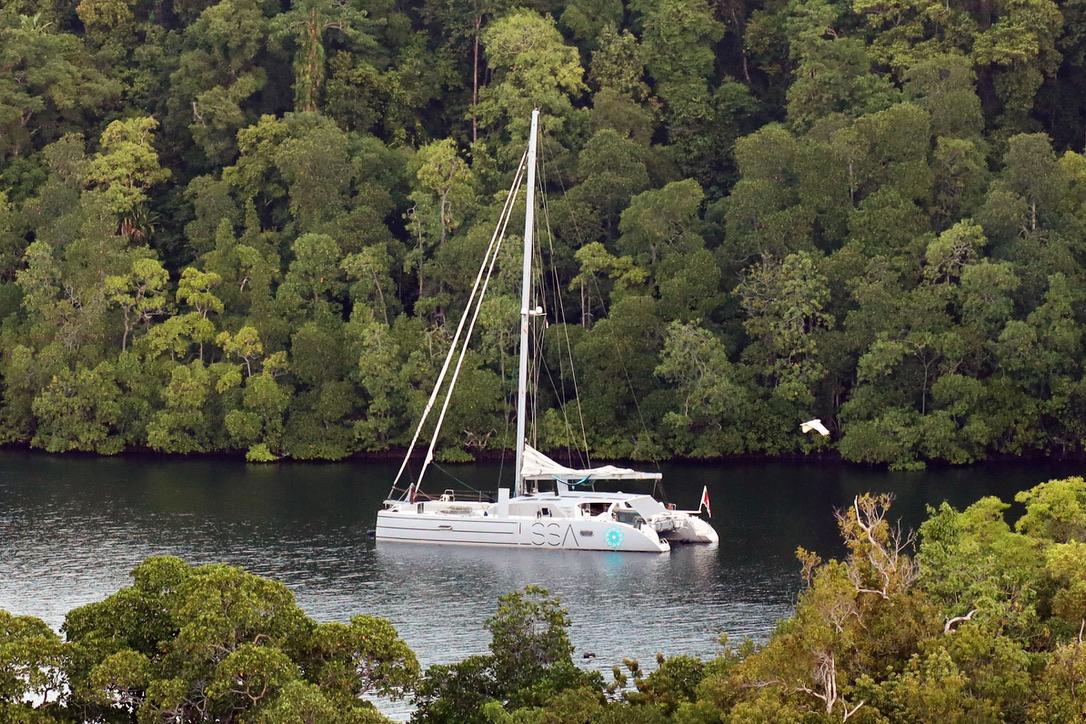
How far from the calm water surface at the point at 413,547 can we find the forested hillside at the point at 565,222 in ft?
8.57

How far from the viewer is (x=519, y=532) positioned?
188ft

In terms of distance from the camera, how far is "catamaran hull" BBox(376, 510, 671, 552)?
5684 centimetres

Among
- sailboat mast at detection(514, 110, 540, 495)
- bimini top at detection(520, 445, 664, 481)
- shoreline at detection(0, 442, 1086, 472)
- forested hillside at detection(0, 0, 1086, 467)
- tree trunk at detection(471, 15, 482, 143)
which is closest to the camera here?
sailboat mast at detection(514, 110, 540, 495)

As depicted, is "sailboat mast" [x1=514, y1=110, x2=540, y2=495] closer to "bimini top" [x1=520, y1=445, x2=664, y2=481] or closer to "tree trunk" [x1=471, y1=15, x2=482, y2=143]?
"bimini top" [x1=520, y1=445, x2=664, y2=481]

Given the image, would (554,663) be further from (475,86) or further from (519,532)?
(475,86)

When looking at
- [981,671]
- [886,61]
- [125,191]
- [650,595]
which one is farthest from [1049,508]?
[125,191]

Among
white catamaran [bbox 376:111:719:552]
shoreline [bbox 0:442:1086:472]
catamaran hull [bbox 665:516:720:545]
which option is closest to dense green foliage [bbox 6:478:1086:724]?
catamaran hull [bbox 665:516:720:545]

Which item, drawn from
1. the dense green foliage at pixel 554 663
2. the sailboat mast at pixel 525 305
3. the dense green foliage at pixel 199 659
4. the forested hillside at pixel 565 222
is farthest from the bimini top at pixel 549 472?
the dense green foliage at pixel 199 659

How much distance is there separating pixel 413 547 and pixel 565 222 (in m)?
21.7

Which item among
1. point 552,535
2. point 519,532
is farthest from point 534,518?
point 552,535

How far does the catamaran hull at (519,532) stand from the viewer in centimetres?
5684

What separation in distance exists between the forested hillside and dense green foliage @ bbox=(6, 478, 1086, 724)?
32.1 metres

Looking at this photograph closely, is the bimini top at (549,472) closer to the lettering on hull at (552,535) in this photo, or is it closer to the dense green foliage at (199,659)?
the lettering on hull at (552,535)

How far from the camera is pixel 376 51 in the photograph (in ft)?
275
